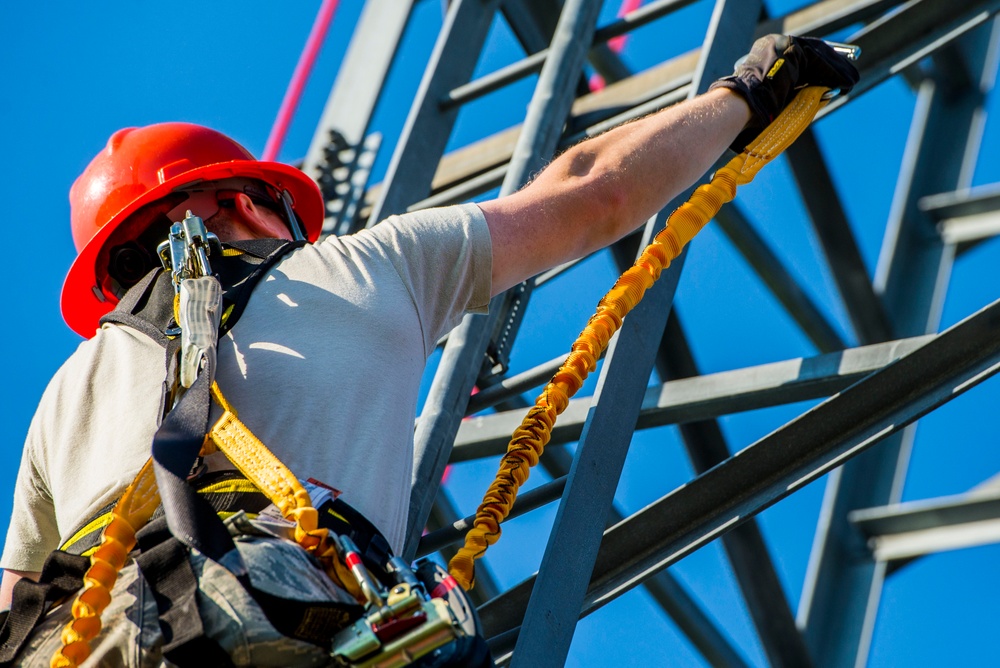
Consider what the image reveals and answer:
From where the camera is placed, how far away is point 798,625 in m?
5.19

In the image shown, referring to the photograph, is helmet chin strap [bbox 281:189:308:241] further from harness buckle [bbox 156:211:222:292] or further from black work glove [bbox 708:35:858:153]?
black work glove [bbox 708:35:858:153]

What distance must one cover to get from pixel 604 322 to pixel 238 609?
136 centimetres

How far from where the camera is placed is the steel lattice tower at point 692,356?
11.2ft

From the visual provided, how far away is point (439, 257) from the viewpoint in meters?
2.91

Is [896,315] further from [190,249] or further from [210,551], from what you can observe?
[210,551]

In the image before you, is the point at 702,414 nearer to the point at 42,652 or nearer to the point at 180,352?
the point at 180,352

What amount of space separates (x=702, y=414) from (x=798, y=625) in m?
1.31

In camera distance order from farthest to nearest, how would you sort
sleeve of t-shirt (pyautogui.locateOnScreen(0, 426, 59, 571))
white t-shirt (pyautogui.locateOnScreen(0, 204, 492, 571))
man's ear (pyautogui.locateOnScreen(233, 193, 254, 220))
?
man's ear (pyautogui.locateOnScreen(233, 193, 254, 220))
sleeve of t-shirt (pyautogui.locateOnScreen(0, 426, 59, 571))
white t-shirt (pyautogui.locateOnScreen(0, 204, 492, 571))

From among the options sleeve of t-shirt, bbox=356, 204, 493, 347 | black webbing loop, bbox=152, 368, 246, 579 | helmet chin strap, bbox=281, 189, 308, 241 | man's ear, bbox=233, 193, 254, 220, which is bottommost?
black webbing loop, bbox=152, 368, 246, 579

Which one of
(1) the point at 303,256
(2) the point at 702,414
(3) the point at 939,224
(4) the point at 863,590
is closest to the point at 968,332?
(2) the point at 702,414

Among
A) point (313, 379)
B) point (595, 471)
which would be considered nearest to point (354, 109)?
point (595, 471)

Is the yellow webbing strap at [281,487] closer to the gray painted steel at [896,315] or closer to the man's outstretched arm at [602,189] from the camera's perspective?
the man's outstretched arm at [602,189]

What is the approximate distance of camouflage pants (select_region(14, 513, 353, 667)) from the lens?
6.81ft

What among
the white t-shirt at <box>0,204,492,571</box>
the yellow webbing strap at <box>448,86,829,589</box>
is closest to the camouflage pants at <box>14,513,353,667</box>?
the white t-shirt at <box>0,204,492,571</box>
